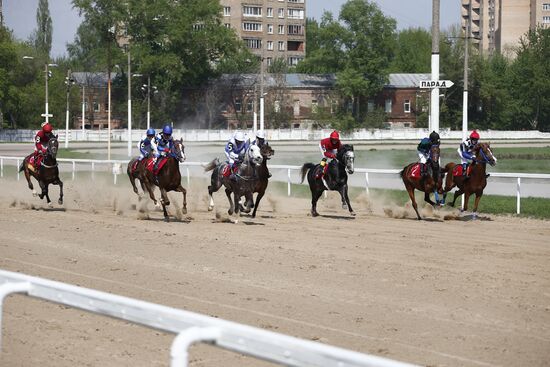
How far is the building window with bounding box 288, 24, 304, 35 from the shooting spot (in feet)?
410

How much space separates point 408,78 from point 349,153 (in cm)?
7880

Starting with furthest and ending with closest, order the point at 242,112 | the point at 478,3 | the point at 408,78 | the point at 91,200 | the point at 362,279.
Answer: the point at 478,3 → the point at 408,78 → the point at 242,112 → the point at 91,200 → the point at 362,279

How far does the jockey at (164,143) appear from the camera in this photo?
18531 millimetres

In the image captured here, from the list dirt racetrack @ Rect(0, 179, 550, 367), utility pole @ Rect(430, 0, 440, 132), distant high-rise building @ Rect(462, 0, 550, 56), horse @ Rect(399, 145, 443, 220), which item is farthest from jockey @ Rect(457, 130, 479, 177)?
distant high-rise building @ Rect(462, 0, 550, 56)

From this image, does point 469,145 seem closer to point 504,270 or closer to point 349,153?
point 349,153

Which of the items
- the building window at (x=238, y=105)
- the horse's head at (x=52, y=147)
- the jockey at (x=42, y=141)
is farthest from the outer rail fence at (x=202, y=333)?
the building window at (x=238, y=105)

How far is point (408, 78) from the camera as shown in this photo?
9638 cm

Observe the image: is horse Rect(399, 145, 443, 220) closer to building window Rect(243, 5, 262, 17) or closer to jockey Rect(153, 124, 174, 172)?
jockey Rect(153, 124, 174, 172)

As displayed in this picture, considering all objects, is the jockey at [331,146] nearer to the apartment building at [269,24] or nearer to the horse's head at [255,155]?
the horse's head at [255,155]

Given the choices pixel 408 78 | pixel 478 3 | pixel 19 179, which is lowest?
pixel 19 179

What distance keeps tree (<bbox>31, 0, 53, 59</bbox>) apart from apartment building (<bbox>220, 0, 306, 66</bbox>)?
2325 cm

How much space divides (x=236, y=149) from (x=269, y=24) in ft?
350

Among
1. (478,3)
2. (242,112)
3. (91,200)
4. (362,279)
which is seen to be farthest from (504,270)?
(478,3)

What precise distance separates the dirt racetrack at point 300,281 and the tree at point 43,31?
107412mm
